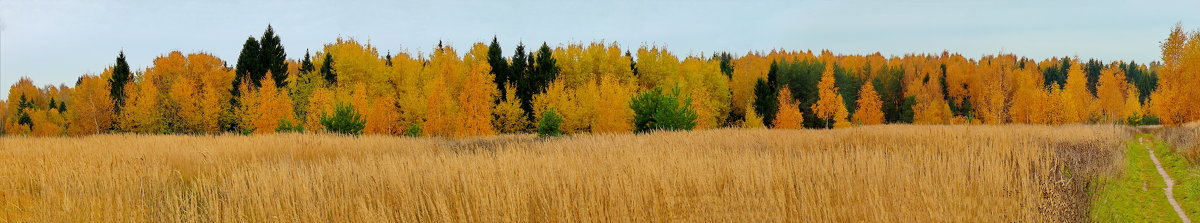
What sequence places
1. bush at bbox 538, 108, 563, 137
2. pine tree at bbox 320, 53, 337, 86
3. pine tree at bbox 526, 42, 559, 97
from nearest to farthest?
bush at bbox 538, 108, 563, 137
pine tree at bbox 320, 53, 337, 86
pine tree at bbox 526, 42, 559, 97

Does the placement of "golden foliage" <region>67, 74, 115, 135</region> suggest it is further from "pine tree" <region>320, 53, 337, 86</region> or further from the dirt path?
the dirt path

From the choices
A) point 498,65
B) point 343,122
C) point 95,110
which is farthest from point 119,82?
point 343,122

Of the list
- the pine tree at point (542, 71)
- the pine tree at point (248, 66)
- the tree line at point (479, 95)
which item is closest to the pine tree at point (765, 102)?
the tree line at point (479, 95)

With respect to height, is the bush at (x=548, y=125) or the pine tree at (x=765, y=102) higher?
the pine tree at (x=765, y=102)

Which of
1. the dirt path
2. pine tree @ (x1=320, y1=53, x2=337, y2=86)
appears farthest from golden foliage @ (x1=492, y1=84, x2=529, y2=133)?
the dirt path

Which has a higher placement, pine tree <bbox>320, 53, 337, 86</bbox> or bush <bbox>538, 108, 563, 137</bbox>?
pine tree <bbox>320, 53, 337, 86</bbox>

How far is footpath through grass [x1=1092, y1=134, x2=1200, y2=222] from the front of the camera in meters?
6.67

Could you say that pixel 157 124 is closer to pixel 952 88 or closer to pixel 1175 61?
pixel 1175 61

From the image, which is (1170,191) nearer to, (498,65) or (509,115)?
(509,115)

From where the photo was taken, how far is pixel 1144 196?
27.4 ft

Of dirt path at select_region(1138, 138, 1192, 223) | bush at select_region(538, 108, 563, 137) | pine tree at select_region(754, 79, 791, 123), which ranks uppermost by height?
pine tree at select_region(754, 79, 791, 123)

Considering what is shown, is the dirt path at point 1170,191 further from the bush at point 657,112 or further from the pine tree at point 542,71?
the pine tree at point 542,71

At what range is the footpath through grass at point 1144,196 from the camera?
21.9ft

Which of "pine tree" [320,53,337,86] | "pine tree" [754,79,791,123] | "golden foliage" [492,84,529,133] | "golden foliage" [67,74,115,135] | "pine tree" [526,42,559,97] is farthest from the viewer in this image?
"pine tree" [754,79,791,123]
